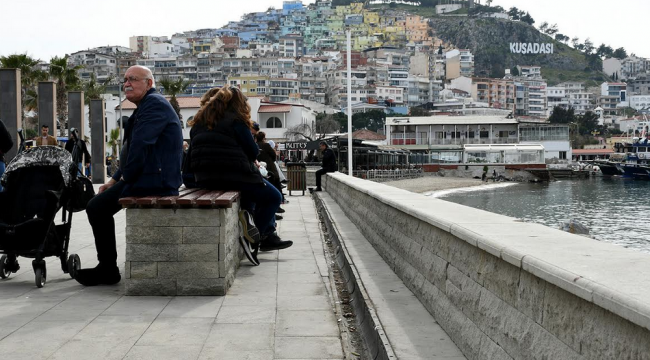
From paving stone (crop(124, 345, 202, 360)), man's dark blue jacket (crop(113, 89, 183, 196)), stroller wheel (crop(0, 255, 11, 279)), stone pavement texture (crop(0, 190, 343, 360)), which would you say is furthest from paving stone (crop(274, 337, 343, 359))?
stroller wheel (crop(0, 255, 11, 279))

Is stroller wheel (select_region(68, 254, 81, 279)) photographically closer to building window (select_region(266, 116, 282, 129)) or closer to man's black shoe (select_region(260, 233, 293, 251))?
man's black shoe (select_region(260, 233, 293, 251))

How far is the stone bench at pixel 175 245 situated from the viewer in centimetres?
595

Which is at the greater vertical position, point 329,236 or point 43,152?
point 43,152

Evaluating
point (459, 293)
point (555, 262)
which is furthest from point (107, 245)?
point (555, 262)

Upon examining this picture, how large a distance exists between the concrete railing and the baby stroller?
10.5 ft

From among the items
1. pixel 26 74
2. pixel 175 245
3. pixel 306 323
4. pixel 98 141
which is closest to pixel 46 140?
pixel 175 245

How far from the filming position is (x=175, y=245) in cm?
599

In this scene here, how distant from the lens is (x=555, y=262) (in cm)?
311

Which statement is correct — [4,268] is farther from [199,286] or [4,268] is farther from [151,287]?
[199,286]

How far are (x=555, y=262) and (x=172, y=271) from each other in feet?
12.1

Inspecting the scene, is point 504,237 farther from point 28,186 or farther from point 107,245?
point 28,186

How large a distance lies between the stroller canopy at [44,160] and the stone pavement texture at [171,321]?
0.98 metres

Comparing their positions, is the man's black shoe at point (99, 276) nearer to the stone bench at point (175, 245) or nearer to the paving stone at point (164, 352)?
the stone bench at point (175, 245)

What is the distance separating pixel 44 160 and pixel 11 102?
56.2ft
